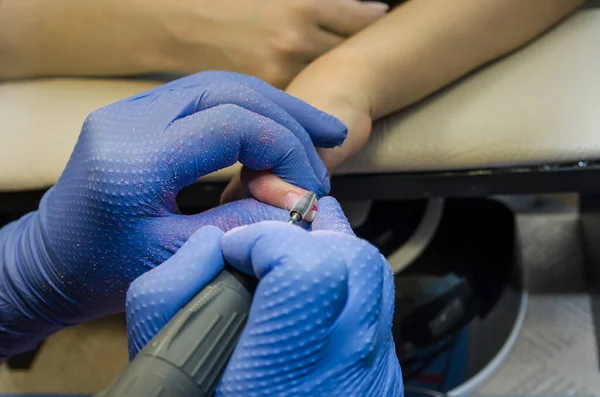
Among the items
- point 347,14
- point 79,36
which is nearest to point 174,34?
point 79,36

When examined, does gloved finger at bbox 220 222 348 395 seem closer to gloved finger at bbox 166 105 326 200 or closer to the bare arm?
gloved finger at bbox 166 105 326 200

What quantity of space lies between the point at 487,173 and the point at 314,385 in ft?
1.76

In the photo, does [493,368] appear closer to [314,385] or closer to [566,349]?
[566,349]

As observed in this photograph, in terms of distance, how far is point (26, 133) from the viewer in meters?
0.88

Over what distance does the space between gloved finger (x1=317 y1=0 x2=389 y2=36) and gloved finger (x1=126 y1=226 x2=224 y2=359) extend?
475 mm

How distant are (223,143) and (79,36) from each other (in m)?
0.54

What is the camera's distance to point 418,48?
2.45ft

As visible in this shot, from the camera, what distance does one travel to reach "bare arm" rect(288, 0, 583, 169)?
0.71m

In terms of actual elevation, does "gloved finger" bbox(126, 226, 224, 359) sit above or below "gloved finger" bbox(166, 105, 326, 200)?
below

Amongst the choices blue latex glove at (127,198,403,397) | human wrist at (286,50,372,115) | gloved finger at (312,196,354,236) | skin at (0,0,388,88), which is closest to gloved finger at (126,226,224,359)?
blue latex glove at (127,198,403,397)

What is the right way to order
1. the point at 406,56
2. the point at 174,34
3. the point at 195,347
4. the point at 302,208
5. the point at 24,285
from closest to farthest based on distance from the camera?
the point at 195,347
the point at 302,208
the point at 24,285
the point at 406,56
the point at 174,34

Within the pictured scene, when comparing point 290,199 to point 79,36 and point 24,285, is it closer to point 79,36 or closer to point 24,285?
point 24,285

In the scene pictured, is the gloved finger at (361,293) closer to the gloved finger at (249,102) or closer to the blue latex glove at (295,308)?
the blue latex glove at (295,308)

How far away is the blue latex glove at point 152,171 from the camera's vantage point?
505 mm
